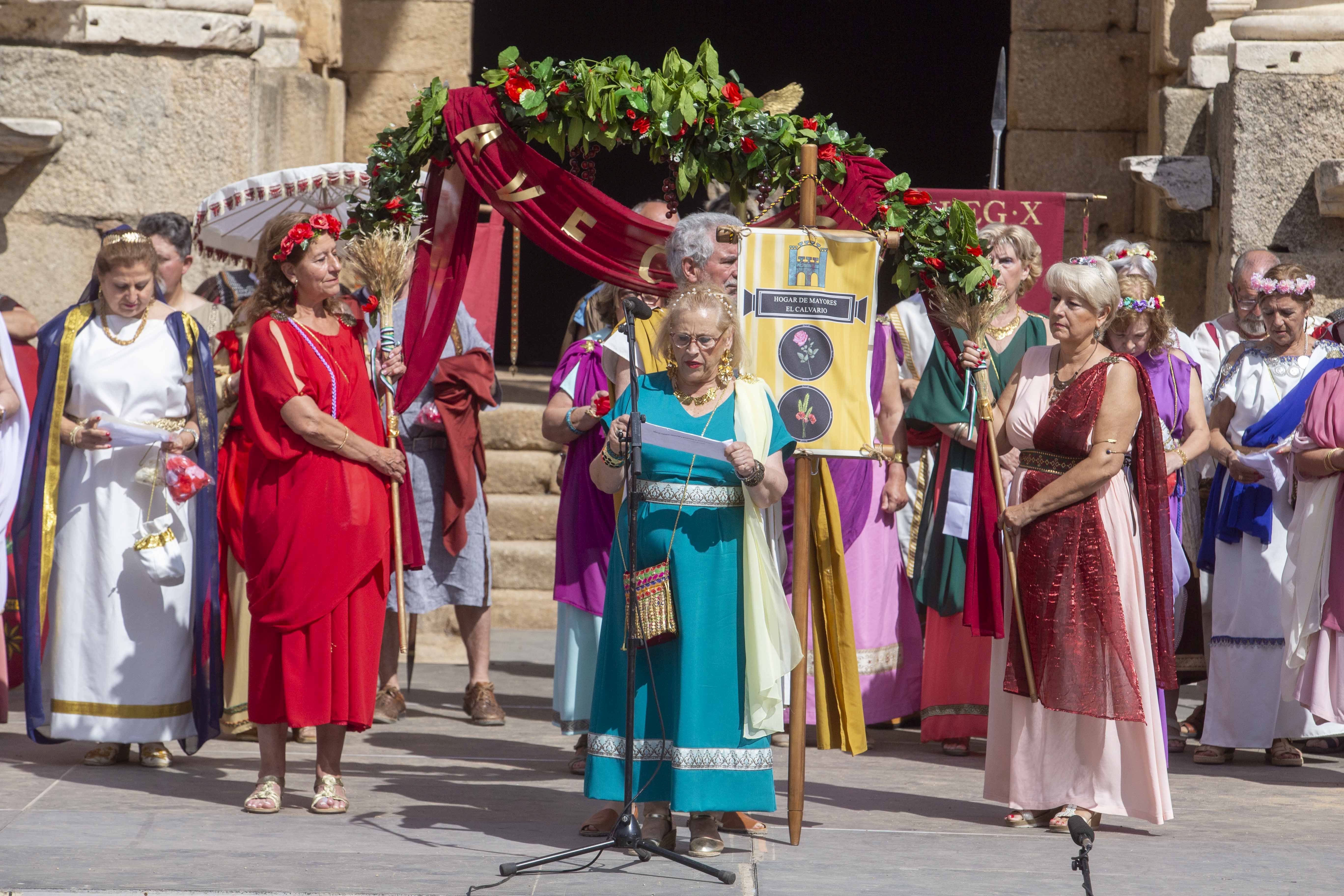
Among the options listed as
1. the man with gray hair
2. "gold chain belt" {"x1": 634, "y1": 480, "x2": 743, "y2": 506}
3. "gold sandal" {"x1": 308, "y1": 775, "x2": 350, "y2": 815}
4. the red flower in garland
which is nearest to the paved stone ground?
Answer: "gold sandal" {"x1": 308, "y1": 775, "x2": 350, "y2": 815}

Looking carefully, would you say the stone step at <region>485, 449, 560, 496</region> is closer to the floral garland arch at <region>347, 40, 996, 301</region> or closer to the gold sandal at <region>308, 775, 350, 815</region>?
the floral garland arch at <region>347, 40, 996, 301</region>

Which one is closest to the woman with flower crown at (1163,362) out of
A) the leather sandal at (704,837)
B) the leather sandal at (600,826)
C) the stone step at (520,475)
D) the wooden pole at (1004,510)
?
the wooden pole at (1004,510)

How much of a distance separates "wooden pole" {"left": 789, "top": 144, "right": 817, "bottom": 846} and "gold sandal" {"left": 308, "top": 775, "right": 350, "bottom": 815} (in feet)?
4.65

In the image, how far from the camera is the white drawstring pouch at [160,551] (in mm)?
5734

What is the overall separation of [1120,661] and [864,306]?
1340 mm

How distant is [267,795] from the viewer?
511cm

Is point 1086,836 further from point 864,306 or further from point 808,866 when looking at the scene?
point 864,306

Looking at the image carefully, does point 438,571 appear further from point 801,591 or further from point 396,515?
point 801,591

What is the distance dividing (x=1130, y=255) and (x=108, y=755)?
451cm

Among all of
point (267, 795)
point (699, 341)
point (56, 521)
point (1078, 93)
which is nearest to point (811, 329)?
point (699, 341)

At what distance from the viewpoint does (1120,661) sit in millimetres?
4984

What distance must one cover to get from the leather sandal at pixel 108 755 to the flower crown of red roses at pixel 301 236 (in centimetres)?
200

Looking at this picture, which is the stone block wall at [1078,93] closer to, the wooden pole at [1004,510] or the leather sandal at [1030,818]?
the wooden pole at [1004,510]

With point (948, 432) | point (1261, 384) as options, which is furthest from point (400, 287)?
point (1261, 384)
